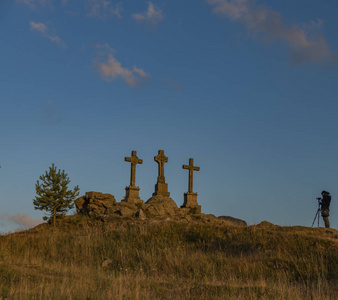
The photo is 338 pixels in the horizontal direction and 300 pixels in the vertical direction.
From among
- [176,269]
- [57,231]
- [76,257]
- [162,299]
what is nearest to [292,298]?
[162,299]

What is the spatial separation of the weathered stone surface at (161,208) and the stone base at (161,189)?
1.81 m

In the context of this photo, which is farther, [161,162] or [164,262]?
[161,162]

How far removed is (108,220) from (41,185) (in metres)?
4.66

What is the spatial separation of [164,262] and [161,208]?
37.6 feet

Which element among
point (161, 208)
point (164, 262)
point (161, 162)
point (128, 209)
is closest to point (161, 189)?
point (161, 162)

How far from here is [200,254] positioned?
1495cm

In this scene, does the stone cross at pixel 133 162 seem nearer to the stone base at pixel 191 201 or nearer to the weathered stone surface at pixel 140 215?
the stone base at pixel 191 201

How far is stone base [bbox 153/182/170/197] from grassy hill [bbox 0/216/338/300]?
7308 millimetres

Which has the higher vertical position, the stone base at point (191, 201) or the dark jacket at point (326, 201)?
the stone base at point (191, 201)

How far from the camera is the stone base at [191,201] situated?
2999 cm

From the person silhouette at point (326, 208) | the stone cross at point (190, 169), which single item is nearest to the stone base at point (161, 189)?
the stone cross at point (190, 169)

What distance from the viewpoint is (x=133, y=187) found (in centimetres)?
2838

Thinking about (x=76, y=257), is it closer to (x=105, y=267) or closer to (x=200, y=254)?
(x=105, y=267)

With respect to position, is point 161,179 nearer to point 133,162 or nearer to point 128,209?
point 133,162
